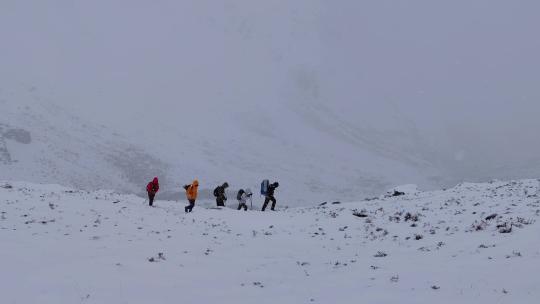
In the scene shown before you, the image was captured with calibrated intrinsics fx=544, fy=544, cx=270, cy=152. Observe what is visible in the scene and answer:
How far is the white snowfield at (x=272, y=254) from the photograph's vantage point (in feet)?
37.2

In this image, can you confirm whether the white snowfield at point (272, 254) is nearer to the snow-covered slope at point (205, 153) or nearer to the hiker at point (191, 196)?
the hiker at point (191, 196)

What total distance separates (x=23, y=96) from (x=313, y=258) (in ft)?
448

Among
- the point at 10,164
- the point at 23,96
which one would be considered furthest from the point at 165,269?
the point at 23,96

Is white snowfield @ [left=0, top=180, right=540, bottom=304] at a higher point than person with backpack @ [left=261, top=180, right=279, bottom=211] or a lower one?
lower

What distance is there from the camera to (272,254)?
56.0 feet

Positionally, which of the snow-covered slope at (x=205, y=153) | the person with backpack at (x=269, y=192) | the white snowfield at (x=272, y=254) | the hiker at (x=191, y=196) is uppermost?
the snow-covered slope at (x=205, y=153)

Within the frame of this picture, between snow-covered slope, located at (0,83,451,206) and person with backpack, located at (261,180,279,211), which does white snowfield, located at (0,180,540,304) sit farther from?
snow-covered slope, located at (0,83,451,206)

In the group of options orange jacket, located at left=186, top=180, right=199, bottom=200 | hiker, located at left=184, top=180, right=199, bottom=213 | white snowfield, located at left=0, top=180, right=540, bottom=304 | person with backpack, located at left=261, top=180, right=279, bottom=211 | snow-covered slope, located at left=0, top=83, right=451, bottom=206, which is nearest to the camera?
white snowfield, located at left=0, top=180, right=540, bottom=304

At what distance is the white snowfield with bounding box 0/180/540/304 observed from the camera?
11.3 meters

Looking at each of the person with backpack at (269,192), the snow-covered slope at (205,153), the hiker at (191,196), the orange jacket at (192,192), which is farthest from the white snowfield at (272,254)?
the snow-covered slope at (205,153)

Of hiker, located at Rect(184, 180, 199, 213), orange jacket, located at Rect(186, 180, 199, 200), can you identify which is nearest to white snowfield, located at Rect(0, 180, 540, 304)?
hiker, located at Rect(184, 180, 199, 213)

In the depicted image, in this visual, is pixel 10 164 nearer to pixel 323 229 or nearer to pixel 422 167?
pixel 323 229

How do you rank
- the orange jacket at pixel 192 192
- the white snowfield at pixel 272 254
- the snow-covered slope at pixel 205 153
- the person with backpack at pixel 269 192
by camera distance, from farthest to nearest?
the snow-covered slope at pixel 205 153 → the person with backpack at pixel 269 192 → the orange jacket at pixel 192 192 → the white snowfield at pixel 272 254

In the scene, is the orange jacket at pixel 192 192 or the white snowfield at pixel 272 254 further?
the orange jacket at pixel 192 192
